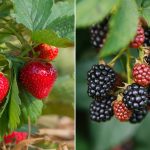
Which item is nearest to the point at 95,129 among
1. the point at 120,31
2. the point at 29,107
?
the point at 29,107

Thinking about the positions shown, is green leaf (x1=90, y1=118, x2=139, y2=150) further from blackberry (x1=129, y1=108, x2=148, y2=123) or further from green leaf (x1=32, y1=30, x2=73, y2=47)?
green leaf (x1=32, y1=30, x2=73, y2=47)

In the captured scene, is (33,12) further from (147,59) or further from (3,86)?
(147,59)

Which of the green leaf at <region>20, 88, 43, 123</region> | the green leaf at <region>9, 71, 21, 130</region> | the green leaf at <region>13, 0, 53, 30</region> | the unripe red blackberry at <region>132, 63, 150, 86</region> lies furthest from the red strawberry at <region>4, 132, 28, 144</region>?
the unripe red blackberry at <region>132, 63, 150, 86</region>

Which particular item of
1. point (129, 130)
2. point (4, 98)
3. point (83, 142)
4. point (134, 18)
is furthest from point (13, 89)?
point (129, 130)

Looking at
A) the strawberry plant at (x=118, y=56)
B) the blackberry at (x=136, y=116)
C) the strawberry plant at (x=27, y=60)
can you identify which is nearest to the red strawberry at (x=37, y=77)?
the strawberry plant at (x=27, y=60)

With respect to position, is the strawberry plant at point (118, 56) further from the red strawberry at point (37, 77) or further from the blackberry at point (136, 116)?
the red strawberry at point (37, 77)
